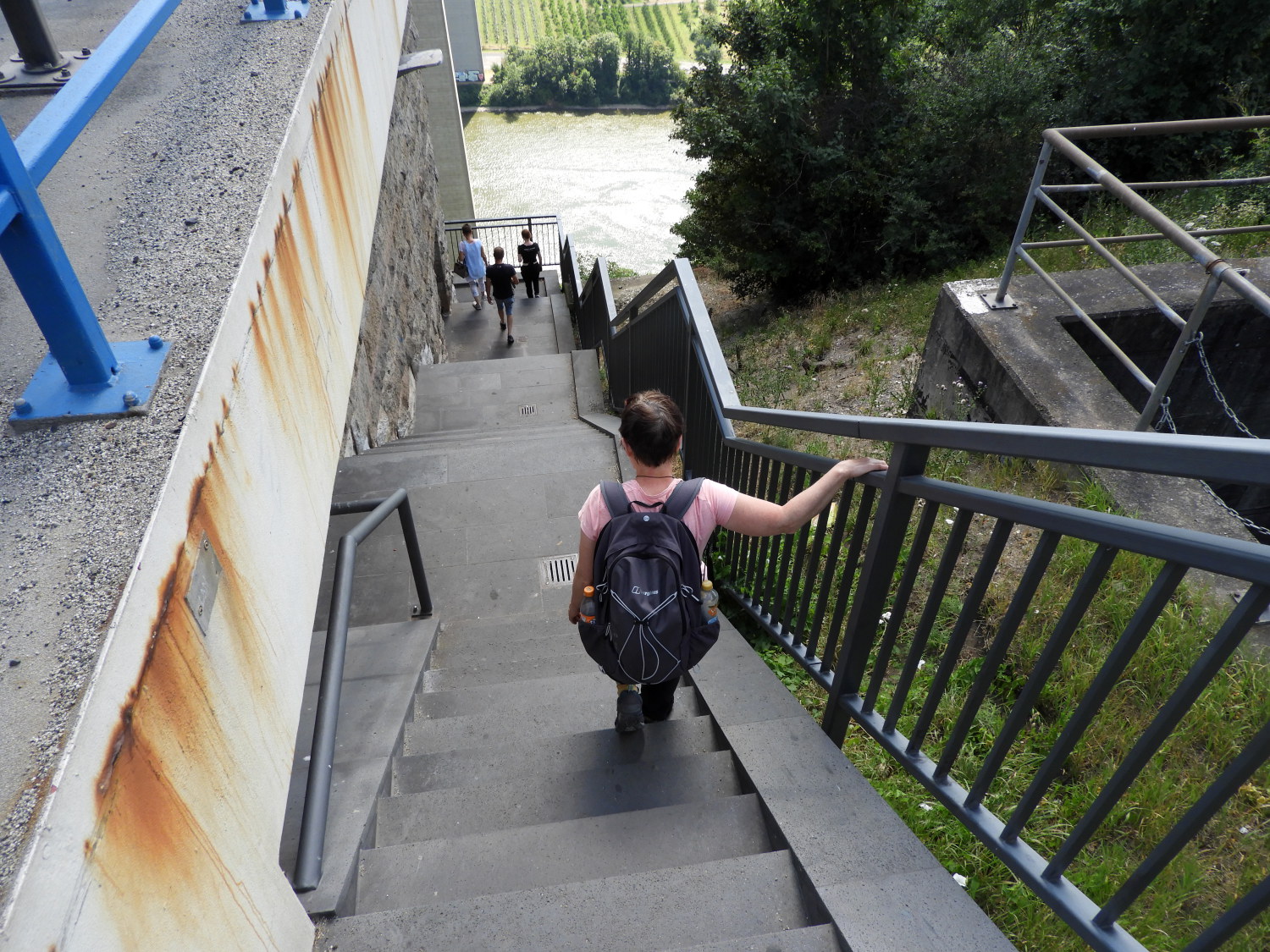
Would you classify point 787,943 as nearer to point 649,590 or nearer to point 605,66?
point 649,590

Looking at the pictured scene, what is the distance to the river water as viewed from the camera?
3297 centimetres

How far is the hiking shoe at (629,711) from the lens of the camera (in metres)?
2.46

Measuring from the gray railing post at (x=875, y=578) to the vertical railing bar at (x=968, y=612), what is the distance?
24 cm

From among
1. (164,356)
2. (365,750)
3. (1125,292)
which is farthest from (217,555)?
(1125,292)

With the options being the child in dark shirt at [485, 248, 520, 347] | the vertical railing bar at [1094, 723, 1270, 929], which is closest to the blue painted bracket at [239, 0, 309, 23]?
the vertical railing bar at [1094, 723, 1270, 929]

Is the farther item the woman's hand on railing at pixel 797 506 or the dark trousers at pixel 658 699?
the dark trousers at pixel 658 699

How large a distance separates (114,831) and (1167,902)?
2.32 m

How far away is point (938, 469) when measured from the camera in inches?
174

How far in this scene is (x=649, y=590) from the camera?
205 cm

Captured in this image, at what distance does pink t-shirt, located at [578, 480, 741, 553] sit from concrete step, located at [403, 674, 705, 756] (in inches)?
32.5

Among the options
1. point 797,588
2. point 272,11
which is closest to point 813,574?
point 797,588

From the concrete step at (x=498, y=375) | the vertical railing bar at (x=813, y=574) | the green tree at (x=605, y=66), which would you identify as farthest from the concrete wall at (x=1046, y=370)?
the green tree at (x=605, y=66)

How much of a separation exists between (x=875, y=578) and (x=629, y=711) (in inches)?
36.3

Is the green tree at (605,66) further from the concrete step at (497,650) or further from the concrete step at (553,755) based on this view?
the concrete step at (553,755)
